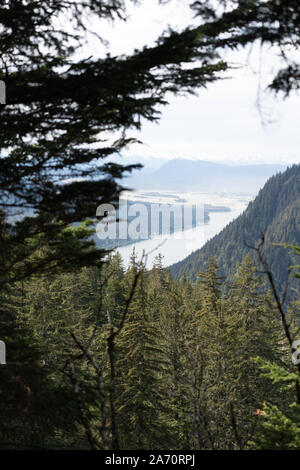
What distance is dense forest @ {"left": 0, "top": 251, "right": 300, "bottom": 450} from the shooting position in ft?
15.3

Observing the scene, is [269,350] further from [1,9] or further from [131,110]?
[1,9]

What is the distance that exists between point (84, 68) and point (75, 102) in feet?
2.05

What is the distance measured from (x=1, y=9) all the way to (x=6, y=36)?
0.43m

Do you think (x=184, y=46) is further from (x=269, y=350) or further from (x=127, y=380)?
(x=269, y=350)

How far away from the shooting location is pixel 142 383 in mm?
14359

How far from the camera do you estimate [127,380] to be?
572 inches

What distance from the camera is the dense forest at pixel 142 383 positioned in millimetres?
4672

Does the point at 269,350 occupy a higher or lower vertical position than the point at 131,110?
lower

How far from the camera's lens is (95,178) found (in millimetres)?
5680

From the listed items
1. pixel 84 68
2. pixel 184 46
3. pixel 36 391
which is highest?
pixel 184 46

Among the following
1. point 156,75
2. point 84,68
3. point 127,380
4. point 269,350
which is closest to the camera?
point 84,68
